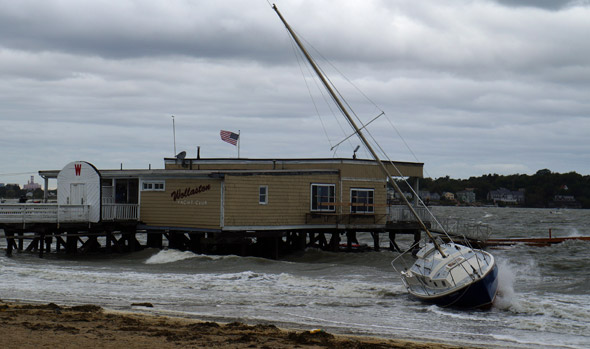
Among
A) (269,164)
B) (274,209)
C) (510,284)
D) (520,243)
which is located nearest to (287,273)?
(274,209)

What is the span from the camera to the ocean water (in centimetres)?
1728

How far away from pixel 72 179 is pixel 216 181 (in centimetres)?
800

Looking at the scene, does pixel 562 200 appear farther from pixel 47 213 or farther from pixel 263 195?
pixel 47 213

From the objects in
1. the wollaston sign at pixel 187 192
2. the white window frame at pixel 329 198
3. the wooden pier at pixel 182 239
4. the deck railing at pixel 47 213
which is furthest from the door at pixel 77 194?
the white window frame at pixel 329 198

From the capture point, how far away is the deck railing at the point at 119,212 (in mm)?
35469

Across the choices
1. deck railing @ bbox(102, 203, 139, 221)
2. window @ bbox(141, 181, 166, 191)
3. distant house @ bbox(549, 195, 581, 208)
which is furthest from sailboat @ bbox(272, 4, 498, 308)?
Result: distant house @ bbox(549, 195, 581, 208)

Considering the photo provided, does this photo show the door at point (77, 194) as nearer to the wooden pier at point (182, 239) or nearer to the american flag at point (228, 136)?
the wooden pier at point (182, 239)

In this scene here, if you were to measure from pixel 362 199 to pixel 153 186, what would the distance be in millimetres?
10826

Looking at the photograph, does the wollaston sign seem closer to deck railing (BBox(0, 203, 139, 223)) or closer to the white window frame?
deck railing (BBox(0, 203, 139, 223))

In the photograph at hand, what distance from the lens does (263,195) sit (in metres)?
34.6

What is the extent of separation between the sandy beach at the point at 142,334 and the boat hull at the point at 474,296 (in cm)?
501

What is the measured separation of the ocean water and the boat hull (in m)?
0.31

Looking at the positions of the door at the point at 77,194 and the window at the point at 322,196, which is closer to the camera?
the door at the point at 77,194

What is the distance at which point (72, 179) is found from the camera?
117ft
